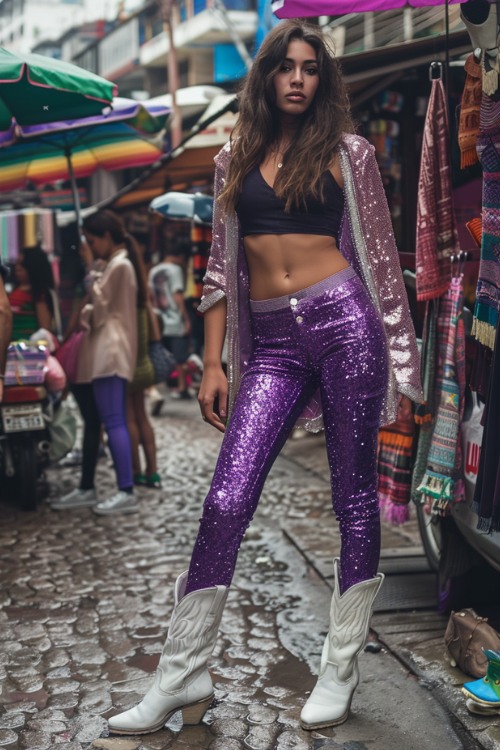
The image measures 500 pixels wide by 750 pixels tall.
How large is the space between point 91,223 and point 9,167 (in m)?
2.48

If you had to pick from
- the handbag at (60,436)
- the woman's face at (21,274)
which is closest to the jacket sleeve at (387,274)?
the handbag at (60,436)

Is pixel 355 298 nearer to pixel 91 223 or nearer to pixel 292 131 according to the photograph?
pixel 292 131

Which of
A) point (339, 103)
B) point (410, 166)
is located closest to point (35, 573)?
point (339, 103)

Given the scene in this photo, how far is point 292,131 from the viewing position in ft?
11.1

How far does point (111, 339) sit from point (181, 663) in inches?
159

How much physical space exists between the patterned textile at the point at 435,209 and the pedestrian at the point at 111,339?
327 centimetres

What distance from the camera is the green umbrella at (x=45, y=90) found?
5.89 metres

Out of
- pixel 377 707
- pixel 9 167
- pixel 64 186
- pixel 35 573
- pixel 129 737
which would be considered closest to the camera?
pixel 129 737

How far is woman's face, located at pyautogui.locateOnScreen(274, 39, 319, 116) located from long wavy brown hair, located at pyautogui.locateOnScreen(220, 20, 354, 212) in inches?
0.7

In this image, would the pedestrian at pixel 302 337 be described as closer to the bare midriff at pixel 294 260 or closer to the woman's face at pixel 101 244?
the bare midriff at pixel 294 260

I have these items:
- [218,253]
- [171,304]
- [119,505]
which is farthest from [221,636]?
[171,304]

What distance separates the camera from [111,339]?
6992 millimetres

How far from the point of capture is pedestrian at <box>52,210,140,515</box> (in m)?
6.98

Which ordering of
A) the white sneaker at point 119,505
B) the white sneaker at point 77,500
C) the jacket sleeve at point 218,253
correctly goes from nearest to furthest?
the jacket sleeve at point 218,253 → the white sneaker at point 119,505 → the white sneaker at point 77,500
